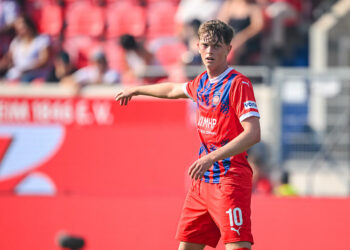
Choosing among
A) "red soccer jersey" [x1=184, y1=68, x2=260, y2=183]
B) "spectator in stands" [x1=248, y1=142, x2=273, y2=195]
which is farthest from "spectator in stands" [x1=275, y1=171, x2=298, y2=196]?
"red soccer jersey" [x1=184, y1=68, x2=260, y2=183]

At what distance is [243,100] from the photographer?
3.91 m

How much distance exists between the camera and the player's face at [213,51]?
12.9 feet

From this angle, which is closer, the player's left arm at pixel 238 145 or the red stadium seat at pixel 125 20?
the player's left arm at pixel 238 145

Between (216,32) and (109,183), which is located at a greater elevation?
(216,32)

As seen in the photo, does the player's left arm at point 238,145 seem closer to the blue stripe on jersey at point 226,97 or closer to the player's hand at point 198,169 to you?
the player's hand at point 198,169

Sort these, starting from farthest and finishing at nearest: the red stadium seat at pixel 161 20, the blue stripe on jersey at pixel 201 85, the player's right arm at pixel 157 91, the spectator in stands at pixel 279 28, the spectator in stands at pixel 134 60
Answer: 1. the red stadium seat at pixel 161 20
2. the spectator in stands at pixel 279 28
3. the spectator in stands at pixel 134 60
4. the player's right arm at pixel 157 91
5. the blue stripe on jersey at pixel 201 85

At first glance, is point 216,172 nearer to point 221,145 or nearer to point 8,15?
point 221,145

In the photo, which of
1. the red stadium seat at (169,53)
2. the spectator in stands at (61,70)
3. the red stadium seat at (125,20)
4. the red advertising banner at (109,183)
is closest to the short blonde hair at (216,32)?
the red advertising banner at (109,183)

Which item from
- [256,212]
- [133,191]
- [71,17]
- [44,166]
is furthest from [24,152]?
[71,17]

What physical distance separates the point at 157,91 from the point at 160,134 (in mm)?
3039

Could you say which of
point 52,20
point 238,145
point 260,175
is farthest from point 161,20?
point 238,145

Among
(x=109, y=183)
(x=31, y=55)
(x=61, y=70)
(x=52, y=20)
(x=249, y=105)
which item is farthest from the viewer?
(x=52, y=20)

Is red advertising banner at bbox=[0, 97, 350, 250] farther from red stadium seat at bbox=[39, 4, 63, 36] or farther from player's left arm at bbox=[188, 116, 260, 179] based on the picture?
red stadium seat at bbox=[39, 4, 63, 36]

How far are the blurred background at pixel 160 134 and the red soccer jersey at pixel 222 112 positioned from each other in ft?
6.77
